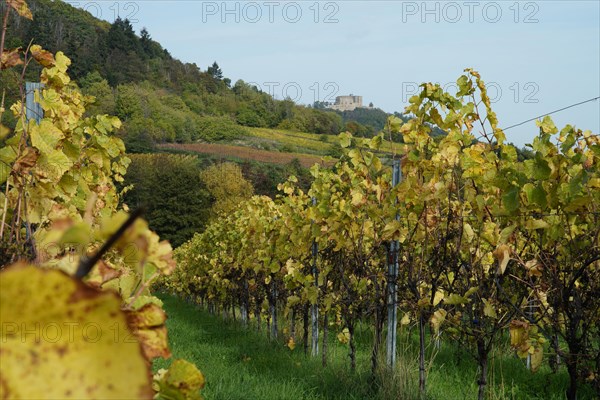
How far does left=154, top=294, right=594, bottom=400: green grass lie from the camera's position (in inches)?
209

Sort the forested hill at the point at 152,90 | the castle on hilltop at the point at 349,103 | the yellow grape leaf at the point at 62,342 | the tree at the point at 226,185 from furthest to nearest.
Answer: the castle on hilltop at the point at 349,103 → the forested hill at the point at 152,90 → the tree at the point at 226,185 → the yellow grape leaf at the point at 62,342

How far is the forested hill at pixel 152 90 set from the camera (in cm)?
7844

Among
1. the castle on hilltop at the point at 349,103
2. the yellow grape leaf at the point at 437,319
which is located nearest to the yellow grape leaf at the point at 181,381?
the yellow grape leaf at the point at 437,319

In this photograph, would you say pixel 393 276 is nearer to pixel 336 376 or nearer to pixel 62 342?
pixel 336 376

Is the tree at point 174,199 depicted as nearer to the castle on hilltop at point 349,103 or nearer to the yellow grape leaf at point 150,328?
the yellow grape leaf at point 150,328

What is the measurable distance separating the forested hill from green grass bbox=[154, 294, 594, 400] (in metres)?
64.2

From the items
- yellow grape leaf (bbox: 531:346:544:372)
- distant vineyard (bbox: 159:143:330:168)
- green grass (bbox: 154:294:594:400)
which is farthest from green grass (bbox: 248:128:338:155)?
yellow grape leaf (bbox: 531:346:544:372)

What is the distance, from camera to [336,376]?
5980 mm

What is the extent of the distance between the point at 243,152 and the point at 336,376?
6882 cm

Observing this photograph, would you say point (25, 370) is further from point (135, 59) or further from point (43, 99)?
point (135, 59)

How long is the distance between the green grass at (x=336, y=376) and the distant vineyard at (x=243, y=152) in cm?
5675

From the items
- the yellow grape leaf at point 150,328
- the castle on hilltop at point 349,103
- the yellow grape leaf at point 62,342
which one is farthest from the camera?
the castle on hilltop at point 349,103

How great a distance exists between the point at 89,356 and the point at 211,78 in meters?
117

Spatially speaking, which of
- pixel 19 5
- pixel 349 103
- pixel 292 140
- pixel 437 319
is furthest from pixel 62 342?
pixel 349 103
